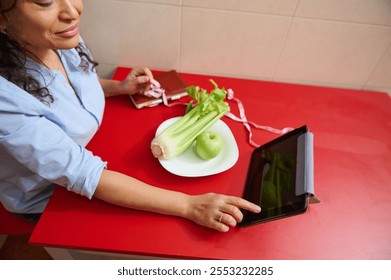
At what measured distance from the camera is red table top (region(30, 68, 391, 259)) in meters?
0.60

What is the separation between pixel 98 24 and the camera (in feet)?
3.03

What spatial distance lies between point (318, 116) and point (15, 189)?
3.36ft

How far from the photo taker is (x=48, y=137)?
54 centimetres

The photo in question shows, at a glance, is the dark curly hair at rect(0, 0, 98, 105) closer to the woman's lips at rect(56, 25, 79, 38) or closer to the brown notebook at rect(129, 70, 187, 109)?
the woman's lips at rect(56, 25, 79, 38)

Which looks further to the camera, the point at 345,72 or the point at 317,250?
the point at 345,72

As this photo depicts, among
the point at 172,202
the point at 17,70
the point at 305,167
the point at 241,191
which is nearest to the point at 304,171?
the point at 305,167

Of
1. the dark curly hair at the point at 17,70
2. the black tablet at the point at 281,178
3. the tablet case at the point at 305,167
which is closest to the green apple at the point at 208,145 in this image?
the black tablet at the point at 281,178

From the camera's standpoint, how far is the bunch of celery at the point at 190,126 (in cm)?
71

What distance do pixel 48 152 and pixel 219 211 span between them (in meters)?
0.42

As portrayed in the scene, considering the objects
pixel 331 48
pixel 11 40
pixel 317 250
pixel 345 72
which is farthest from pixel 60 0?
pixel 345 72

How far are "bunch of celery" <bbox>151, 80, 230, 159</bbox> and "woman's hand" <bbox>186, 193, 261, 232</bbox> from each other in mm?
171

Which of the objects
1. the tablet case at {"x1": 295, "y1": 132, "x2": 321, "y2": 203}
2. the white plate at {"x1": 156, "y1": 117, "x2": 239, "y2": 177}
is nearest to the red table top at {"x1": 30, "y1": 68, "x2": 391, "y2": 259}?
the white plate at {"x1": 156, "y1": 117, "x2": 239, "y2": 177}
